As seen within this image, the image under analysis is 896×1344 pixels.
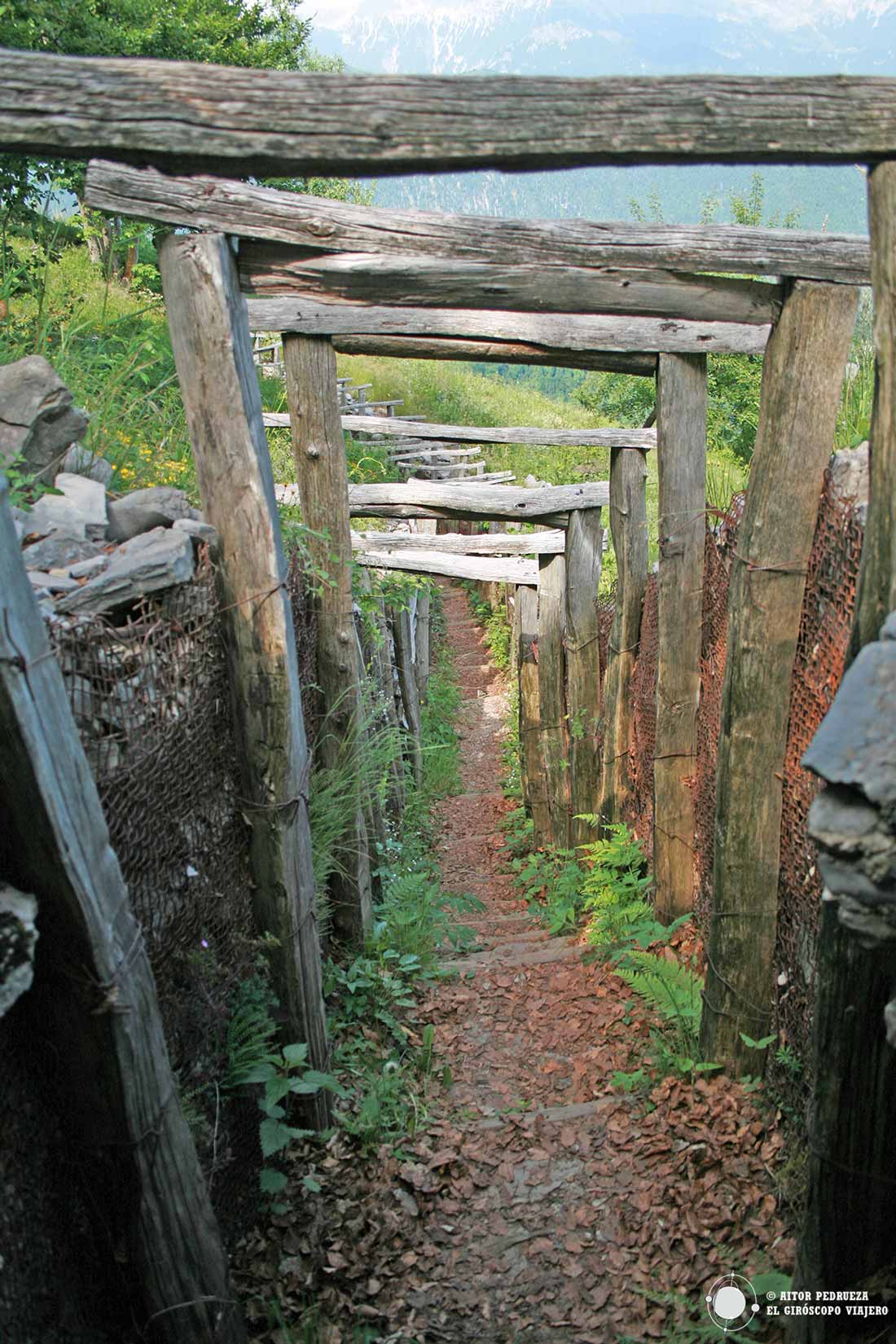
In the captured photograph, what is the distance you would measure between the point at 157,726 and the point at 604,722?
5094 mm

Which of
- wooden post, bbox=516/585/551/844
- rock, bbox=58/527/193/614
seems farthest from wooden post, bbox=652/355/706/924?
wooden post, bbox=516/585/551/844

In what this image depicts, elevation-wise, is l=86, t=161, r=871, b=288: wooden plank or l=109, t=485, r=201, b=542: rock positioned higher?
l=86, t=161, r=871, b=288: wooden plank

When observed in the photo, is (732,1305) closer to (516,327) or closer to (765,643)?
(765,643)

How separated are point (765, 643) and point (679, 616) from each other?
1.65 metres

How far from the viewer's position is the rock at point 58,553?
289 centimetres

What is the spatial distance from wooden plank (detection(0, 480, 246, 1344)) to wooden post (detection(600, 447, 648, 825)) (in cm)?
480

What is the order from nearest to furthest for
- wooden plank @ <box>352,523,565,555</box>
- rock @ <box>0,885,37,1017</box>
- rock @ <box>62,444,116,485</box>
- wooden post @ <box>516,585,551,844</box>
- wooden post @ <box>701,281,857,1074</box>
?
rock @ <box>0,885,37,1017</box> → wooden post @ <box>701,281,857,1074</box> → rock @ <box>62,444,116,485</box> → wooden plank @ <box>352,523,565,555</box> → wooden post @ <box>516,585,551,844</box>

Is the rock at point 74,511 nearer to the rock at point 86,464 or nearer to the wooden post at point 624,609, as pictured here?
the rock at point 86,464

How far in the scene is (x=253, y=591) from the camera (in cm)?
335

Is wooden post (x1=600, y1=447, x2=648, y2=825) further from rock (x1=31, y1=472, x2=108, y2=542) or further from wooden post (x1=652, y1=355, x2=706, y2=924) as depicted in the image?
rock (x1=31, y1=472, x2=108, y2=542)

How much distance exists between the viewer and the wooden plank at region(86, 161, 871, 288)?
2.86 meters

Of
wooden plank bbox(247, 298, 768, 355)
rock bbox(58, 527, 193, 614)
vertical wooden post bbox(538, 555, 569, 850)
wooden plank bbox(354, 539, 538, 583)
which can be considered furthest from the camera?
wooden plank bbox(354, 539, 538, 583)

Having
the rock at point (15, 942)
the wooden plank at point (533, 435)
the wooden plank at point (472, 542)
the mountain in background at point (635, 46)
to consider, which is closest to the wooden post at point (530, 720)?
the wooden plank at point (472, 542)

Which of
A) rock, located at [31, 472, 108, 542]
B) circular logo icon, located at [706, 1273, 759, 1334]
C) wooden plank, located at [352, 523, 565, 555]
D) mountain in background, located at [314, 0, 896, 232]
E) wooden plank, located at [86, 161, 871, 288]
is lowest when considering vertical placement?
circular logo icon, located at [706, 1273, 759, 1334]
